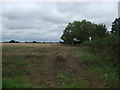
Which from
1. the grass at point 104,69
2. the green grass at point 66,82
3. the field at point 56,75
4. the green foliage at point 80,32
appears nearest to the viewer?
the green grass at point 66,82

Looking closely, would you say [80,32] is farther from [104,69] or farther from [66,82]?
[66,82]

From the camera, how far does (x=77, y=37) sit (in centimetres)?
3048

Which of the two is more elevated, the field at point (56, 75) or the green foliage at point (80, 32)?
the green foliage at point (80, 32)

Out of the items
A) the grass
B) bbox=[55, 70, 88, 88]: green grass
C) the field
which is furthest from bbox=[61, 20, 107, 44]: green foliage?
bbox=[55, 70, 88, 88]: green grass

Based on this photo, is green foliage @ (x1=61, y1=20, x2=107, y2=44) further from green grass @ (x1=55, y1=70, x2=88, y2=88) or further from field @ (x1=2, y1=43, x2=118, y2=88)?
green grass @ (x1=55, y1=70, x2=88, y2=88)

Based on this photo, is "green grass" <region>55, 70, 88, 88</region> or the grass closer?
"green grass" <region>55, 70, 88, 88</region>

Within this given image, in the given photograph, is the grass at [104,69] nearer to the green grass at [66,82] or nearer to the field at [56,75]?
the field at [56,75]

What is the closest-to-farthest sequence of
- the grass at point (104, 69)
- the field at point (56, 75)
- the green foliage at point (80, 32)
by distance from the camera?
1. the field at point (56, 75)
2. the grass at point (104, 69)
3. the green foliage at point (80, 32)

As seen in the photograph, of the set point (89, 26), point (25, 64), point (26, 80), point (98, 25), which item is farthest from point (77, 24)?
point (26, 80)

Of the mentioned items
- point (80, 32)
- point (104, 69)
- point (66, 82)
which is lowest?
point (66, 82)

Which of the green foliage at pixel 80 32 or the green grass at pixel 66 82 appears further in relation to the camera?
the green foliage at pixel 80 32

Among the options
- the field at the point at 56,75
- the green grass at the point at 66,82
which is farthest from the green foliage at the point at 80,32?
the green grass at the point at 66,82

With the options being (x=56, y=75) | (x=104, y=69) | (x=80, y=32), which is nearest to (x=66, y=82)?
(x=56, y=75)

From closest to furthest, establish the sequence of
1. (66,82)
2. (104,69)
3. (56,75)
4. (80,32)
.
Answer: (66,82) → (56,75) → (104,69) → (80,32)
